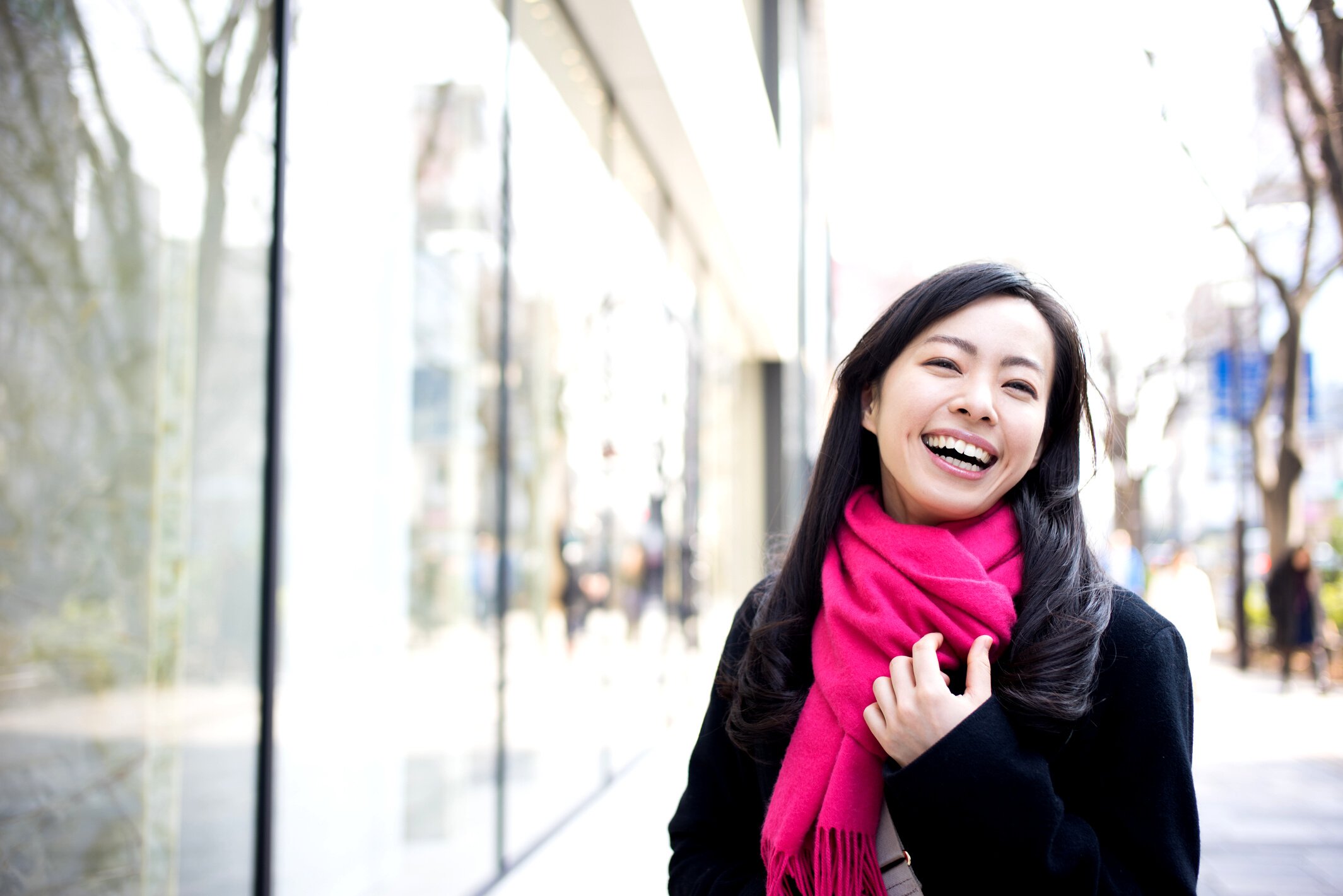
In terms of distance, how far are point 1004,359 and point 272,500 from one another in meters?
2.00

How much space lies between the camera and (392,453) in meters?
3.76

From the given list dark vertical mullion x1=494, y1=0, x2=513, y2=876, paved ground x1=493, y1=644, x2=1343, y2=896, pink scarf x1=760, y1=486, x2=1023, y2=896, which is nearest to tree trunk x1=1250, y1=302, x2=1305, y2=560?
paved ground x1=493, y1=644, x2=1343, y2=896

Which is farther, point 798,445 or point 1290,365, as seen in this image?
point 798,445

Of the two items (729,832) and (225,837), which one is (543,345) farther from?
(729,832)

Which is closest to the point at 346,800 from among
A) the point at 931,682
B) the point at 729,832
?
the point at 729,832

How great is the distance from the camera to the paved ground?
462 centimetres

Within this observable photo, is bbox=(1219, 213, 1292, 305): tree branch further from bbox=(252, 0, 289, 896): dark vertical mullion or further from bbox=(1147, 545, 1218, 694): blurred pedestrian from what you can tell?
bbox=(252, 0, 289, 896): dark vertical mullion

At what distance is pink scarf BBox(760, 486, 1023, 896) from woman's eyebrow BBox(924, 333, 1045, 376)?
234 millimetres

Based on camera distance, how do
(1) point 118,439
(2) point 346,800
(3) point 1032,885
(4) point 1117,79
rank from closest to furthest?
1. (3) point 1032,885
2. (1) point 118,439
3. (2) point 346,800
4. (4) point 1117,79

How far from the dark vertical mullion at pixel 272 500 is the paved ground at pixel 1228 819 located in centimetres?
174

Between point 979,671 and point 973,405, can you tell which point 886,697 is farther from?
point 973,405

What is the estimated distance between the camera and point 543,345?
18.0ft

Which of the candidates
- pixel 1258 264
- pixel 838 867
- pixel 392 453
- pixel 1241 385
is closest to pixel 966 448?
pixel 838 867

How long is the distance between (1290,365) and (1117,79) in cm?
314
